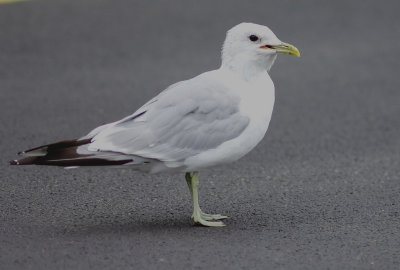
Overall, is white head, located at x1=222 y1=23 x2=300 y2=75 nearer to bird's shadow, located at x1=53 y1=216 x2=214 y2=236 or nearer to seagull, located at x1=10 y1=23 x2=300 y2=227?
seagull, located at x1=10 y1=23 x2=300 y2=227

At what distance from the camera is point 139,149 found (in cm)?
498

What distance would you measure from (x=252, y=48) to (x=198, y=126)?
706 millimetres

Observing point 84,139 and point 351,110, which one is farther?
point 351,110

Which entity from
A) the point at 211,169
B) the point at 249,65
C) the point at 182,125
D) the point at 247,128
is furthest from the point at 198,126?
the point at 211,169

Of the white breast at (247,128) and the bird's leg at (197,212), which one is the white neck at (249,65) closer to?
the white breast at (247,128)

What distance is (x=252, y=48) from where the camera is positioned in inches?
208

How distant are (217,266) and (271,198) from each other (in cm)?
161

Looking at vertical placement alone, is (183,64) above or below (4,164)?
above

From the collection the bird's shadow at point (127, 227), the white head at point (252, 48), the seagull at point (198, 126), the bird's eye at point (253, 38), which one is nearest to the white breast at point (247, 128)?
the seagull at point (198, 126)

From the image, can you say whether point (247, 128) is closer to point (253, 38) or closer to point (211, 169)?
point (253, 38)

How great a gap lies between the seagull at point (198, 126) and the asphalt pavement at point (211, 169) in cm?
51

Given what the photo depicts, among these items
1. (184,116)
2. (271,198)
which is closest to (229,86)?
(184,116)

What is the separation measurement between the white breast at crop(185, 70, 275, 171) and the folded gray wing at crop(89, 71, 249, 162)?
0.04 m

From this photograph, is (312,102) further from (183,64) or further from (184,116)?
(184,116)
